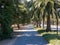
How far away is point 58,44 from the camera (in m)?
14.7

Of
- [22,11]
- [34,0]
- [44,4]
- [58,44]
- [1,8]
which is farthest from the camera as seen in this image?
[22,11]

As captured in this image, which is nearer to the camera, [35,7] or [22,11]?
[35,7]

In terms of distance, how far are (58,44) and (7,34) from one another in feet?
31.9

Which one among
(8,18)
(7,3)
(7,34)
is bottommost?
(7,34)

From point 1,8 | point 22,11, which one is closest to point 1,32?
point 1,8

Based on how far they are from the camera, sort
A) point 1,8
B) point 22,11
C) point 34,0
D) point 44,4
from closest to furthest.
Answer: point 1,8
point 44,4
point 34,0
point 22,11

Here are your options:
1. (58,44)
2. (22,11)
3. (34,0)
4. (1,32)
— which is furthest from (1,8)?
(22,11)

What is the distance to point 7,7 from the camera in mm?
22406

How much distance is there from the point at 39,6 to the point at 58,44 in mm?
16334

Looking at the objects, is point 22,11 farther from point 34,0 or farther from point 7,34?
point 7,34

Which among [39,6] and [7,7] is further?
[39,6]

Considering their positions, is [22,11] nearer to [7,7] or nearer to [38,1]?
[38,1]

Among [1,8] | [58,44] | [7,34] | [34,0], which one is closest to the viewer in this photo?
[58,44]

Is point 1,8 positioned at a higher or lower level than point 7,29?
higher
